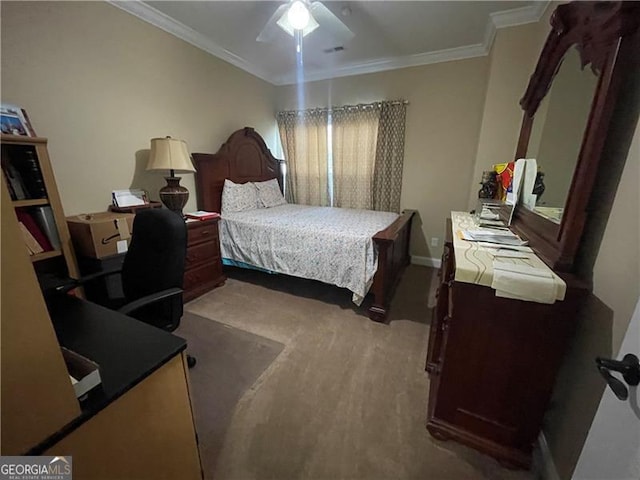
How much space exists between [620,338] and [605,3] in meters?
1.18

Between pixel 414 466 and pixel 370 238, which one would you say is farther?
pixel 370 238

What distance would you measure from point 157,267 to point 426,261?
327cm

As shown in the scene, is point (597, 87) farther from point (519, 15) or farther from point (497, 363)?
point (519, 15)

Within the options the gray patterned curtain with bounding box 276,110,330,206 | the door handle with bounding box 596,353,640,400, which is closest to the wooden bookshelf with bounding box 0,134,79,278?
the door handle with bounding box 596,353,640,400

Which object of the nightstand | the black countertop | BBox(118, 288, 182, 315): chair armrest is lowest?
the nightstand

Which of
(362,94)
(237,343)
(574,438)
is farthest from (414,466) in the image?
(362,94)

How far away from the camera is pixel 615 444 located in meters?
0.59

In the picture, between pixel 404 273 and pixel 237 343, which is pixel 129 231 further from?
pixel 404 273

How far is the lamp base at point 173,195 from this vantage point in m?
2.38

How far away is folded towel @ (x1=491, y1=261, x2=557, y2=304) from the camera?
920 millimetres

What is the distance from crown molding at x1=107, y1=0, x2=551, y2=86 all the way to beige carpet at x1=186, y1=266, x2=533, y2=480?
2.61 meters

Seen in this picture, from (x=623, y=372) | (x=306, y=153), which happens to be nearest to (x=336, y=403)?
(x=623, y=372)

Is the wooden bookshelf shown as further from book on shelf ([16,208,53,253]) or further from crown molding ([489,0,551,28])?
crown molding ([489,0,551,28])

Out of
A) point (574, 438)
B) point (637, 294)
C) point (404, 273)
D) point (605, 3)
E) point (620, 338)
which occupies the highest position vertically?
point (605, 3)
